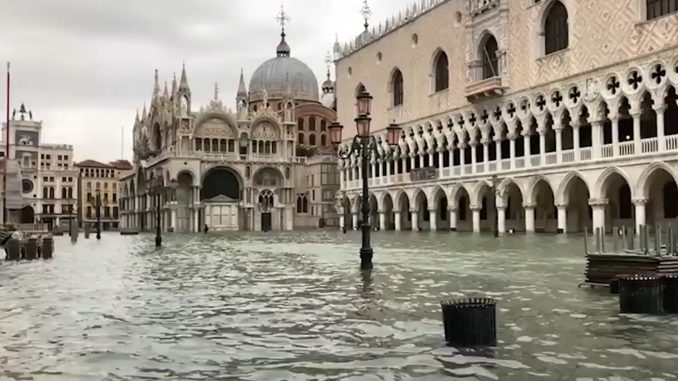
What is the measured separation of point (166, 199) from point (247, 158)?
9.29 metres

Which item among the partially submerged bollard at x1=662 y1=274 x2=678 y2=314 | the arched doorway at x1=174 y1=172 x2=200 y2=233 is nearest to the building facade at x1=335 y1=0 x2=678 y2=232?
the arched doorway at x1=174 y1=172 x2=200 y2=233

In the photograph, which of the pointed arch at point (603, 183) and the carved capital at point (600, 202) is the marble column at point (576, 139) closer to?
the pointed arch at point (603, 183)

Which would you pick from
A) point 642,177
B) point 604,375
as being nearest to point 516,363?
point 604,375

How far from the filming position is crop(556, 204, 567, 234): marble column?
38537 mm

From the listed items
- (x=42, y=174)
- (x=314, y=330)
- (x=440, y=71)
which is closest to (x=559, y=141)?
(x=440, y=71)

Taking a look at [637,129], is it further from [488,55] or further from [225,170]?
[225,170]

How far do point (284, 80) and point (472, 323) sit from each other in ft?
282

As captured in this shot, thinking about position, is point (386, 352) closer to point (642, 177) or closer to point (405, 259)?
point (405, 259)

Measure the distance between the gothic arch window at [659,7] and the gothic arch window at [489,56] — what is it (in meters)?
12.5

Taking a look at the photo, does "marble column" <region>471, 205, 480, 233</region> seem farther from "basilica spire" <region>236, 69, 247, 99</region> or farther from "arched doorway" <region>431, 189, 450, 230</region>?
"basilica spire" <region>236, 69, 247, 99</region>

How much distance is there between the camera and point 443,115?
49.9 metres

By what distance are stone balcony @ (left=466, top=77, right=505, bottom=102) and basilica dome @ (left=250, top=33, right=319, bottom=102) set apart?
47.2 m

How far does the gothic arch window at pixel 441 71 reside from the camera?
50688 mm

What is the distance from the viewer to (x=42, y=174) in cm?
10819
